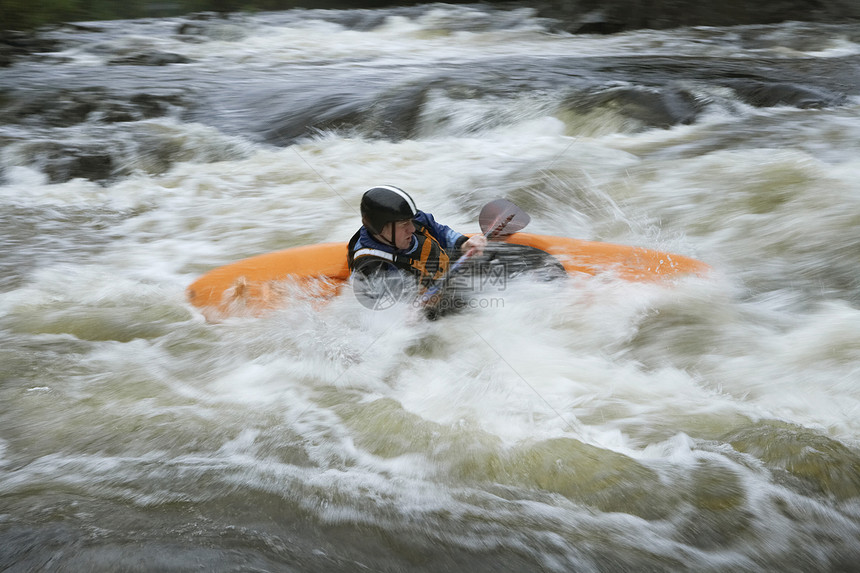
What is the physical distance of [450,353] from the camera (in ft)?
9.60

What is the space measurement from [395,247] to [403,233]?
0.09m

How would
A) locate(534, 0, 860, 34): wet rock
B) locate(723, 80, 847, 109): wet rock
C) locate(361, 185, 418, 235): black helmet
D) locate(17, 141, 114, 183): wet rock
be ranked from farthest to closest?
locate(534, 0, 860, 34): wet rock → locate(723, 80, 847, 109): wet rock → locate(17, 141, 114, 183): wet rock → locate(361, 185, 418, 235): black helmet

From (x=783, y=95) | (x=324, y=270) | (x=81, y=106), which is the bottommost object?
(x=81, y=106)

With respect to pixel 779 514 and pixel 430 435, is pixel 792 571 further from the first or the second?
pixel 430 435

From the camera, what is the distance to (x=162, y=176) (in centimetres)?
562

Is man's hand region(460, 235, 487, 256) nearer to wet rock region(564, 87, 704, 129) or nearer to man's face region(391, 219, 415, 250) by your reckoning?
man's face region(391, 219, 415, 250)

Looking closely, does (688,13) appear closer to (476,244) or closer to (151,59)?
(151,59)

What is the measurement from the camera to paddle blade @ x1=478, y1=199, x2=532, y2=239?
2994 mm

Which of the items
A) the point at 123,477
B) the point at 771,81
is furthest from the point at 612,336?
the point at 771,81

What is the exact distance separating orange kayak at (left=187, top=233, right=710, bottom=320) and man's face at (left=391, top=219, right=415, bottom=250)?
1.51 ft

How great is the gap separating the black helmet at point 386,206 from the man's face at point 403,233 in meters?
0.04

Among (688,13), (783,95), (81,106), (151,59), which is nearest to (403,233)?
(783,95)

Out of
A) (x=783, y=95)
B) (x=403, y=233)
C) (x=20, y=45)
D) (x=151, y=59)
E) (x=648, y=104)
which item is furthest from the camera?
(x=20, y=45)

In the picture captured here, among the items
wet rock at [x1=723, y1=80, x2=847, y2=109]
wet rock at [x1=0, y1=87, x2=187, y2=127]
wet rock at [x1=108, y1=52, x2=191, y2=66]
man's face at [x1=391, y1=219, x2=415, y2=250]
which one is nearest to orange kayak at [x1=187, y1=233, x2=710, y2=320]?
man's face at [x1=391, y1=219, x2=415, y2=250]
